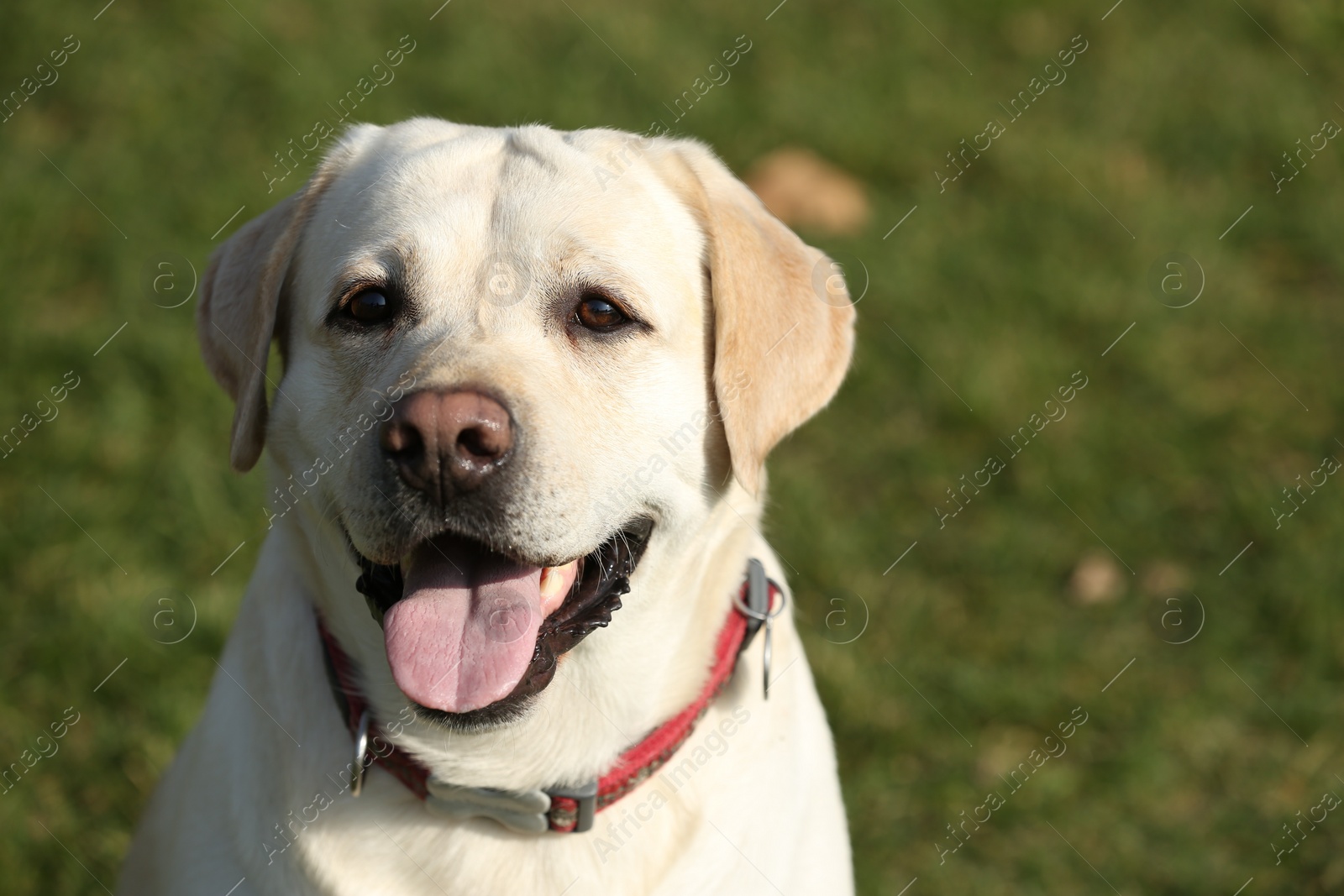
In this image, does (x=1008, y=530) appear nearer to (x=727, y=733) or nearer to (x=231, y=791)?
(x=727, y=733)

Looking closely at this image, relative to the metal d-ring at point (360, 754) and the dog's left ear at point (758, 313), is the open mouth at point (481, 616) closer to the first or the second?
the metal d-ring at point (360, 754)

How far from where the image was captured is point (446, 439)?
2340mm

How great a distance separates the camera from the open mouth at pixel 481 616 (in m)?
2.47

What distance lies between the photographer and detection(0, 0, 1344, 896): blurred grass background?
13.2ft

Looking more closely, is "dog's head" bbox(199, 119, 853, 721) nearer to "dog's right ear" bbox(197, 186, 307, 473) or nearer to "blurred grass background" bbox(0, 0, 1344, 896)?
"dog's right ear" bbox(197, 186, 307, 473)

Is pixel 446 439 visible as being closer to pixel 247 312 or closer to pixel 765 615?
pixel 247 312

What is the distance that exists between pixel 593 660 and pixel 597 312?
793mm

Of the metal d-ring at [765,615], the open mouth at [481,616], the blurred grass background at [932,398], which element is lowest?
the blurred grass background at [932,398]

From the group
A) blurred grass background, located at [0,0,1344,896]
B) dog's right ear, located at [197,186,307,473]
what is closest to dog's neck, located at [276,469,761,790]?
dog's right ear, located at [197,186,307,473]

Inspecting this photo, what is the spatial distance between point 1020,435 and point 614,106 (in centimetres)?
290

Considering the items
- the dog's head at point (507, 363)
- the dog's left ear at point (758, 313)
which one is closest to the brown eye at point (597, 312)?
the dog's head at point (507, 363)

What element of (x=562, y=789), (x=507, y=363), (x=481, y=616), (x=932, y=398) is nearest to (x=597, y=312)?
(x=507, y=363)

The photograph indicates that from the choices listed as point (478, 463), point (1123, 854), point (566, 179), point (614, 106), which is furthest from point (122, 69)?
point (1123, 854)

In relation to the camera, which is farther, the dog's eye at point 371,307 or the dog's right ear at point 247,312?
the dog's right ear at point 247,312
